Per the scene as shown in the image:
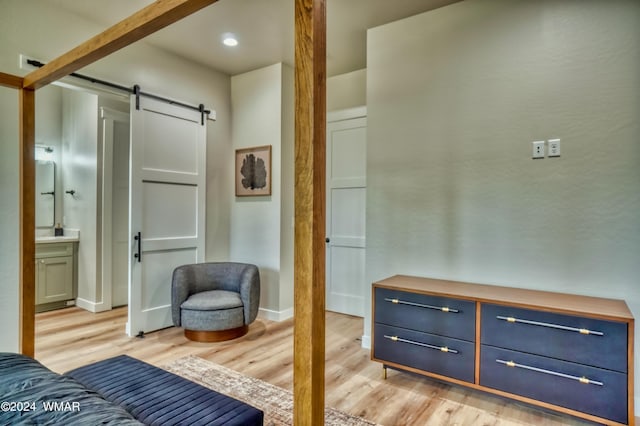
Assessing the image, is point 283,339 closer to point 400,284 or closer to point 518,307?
point 400,284

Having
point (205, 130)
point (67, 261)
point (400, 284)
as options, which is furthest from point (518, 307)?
point (67, 261)

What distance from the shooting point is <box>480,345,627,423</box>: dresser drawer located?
1809mm

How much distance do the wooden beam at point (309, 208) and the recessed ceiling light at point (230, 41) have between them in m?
2.54

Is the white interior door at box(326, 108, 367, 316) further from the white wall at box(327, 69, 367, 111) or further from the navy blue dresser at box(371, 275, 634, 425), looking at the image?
the navy blue dresser at box(371, 275, 634, 425)

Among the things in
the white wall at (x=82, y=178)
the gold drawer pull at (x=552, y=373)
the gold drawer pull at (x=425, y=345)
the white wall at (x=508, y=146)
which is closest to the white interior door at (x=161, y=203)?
the white wall at (x=82, y=178)

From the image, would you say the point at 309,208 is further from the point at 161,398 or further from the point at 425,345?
the point at 425,345

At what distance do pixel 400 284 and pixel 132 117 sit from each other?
2893 millimetres

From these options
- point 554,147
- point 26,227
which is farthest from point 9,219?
point 554,147

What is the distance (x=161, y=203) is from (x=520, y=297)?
326cm

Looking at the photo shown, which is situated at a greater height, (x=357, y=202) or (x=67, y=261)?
(x=357, y=202)

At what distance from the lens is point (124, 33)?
163 centimetres

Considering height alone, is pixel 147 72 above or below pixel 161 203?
above

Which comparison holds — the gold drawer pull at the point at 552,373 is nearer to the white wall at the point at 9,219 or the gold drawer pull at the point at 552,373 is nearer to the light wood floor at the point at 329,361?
the light wood floor at the point at 329,361

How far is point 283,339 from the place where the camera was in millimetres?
3357
